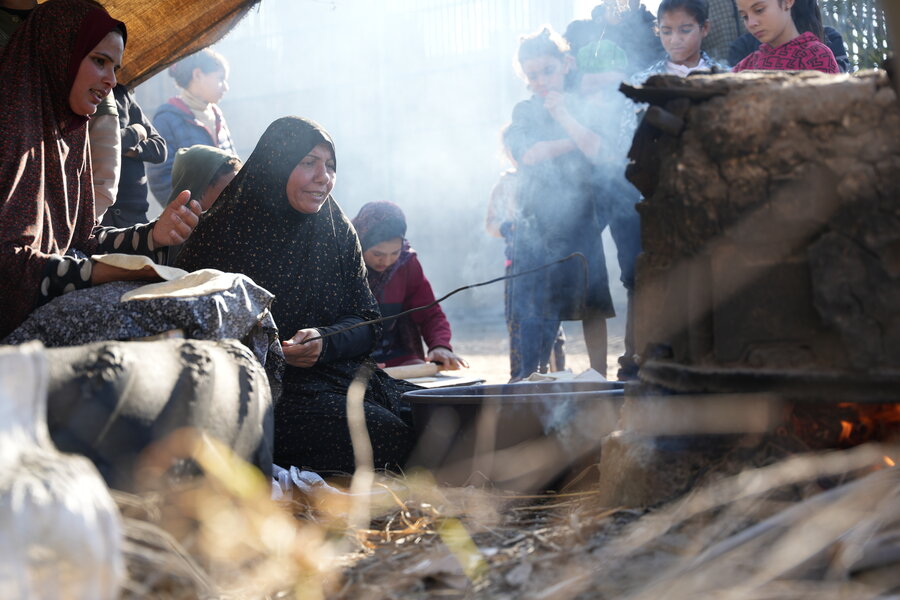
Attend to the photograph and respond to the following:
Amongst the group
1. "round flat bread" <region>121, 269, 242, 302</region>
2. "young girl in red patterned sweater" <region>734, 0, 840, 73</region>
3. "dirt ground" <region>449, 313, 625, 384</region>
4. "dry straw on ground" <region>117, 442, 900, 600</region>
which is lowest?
"dirt ground" <region>449, 313, 625, 384</region>

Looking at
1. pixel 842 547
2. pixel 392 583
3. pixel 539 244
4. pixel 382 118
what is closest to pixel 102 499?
pixel 392 583

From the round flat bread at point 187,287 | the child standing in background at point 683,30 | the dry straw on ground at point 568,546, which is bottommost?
the dry straw on ground at point 568,546

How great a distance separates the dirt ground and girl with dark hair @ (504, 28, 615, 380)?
4.86 ft

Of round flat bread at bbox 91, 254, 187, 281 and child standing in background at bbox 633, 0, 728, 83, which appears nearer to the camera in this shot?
round flat bread at bbox 91, 254, 187, 281

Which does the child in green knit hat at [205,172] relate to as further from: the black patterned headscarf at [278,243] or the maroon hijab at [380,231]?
the maroon hijab at [380,231]

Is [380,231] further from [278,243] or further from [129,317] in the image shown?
[129,317]

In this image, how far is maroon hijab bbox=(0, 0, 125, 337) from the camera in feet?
8.98

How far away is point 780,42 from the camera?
3.54 meters

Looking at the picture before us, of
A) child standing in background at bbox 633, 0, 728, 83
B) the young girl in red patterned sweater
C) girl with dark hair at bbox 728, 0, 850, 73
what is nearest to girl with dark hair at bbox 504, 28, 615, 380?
child standing in background at bbox 633, 0, 728, 83

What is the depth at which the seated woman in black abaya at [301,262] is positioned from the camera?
135 inches

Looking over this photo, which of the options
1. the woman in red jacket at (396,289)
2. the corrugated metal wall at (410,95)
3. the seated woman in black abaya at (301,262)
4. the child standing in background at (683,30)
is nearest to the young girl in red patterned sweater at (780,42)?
the child standing in background at (683,30)

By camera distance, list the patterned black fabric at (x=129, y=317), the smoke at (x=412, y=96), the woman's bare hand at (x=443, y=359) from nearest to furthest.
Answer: the patterned black fabric at (x=129, y=317), the woman's bare hand at (x=443, y=359), the smoke at (x=412, y=96)

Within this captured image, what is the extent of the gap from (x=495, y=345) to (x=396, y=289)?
17.3 feet

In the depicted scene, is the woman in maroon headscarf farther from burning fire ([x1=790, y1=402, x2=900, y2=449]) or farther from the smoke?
the smoke
